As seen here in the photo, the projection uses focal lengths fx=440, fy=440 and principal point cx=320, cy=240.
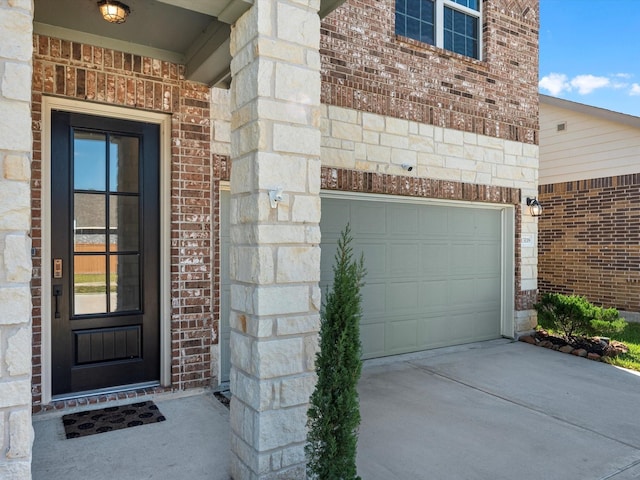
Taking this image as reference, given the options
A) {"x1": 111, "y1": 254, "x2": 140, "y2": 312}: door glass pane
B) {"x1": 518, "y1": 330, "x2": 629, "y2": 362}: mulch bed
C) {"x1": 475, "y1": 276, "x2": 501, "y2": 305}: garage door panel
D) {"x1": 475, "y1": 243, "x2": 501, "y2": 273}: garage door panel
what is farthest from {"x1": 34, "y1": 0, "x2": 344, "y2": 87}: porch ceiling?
{"x1": 518, "y1": 330, "x2": 629, "y2": 362}: mulch bed

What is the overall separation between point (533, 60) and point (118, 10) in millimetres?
6309

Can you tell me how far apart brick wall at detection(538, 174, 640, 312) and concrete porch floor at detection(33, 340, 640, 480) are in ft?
13.3

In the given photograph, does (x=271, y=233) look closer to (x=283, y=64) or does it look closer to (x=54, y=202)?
(x=283, y=64)

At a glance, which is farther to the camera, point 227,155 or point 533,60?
point 533,60

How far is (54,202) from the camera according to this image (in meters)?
3.82

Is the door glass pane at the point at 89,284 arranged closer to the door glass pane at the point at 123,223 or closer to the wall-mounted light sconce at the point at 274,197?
the door glass pane at the point at 123,223

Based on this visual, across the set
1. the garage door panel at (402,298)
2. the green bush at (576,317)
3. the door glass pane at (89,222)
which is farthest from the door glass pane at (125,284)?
the green bush at (576,317)

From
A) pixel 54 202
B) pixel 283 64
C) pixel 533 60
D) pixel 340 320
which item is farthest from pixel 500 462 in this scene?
pixel 533 60

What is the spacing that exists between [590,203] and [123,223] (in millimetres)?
8731

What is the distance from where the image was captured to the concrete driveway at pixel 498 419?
121 inches

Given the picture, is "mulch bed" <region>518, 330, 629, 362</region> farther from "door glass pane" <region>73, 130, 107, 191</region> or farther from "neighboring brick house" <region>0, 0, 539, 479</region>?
"door glass pane" <region>73, 130, 107, 191</region>

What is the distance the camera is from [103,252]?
4051 mm

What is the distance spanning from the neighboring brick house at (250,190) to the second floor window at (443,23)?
3 centimetres

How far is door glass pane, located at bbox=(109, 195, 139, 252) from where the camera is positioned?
4.11 metres
